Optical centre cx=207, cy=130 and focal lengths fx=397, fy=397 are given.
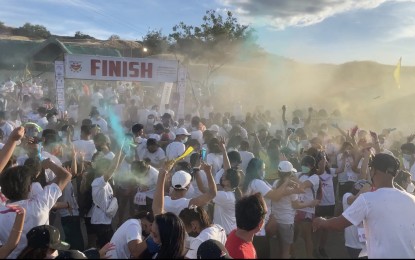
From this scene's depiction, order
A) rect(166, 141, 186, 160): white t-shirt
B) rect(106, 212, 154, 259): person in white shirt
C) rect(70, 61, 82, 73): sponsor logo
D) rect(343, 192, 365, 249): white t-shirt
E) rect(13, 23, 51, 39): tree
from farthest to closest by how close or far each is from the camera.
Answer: rect(13, 23, 51, 39): tree
rect(70, 61, 82, 73): sponsor logo
rect(166, 141, 186, 160): white t-shirt
rect(343, 192, 365, 249): white t-shirt
rect(106, 212, 154, 259): person in white shirt

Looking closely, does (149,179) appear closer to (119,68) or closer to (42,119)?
(42,119)

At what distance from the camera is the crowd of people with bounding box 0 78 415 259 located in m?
3.26

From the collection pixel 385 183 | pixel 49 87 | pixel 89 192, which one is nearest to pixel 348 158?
pixel 385 183

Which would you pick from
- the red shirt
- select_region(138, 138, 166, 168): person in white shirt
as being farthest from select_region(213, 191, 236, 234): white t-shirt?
select_region(138, 138, 166, 168): person in white shirt

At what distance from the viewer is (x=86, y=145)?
24.5 feet

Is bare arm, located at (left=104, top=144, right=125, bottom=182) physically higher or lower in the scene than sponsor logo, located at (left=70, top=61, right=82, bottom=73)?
lower

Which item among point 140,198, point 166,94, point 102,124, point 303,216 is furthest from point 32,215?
point 166,94

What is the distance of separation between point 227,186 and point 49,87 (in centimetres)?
2072

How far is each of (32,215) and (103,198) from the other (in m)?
1.87

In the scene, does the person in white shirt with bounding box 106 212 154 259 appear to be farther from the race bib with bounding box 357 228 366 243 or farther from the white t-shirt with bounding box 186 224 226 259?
the race bib with bounding box 357 228 366 243

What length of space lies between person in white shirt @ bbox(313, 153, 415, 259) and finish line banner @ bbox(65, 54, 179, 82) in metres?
11.5

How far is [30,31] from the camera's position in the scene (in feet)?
202

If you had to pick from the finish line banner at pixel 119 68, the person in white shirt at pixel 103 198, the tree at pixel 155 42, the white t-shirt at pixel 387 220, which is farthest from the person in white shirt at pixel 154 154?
the tree at pixel 155 42

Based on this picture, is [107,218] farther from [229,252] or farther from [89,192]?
[229,252]
